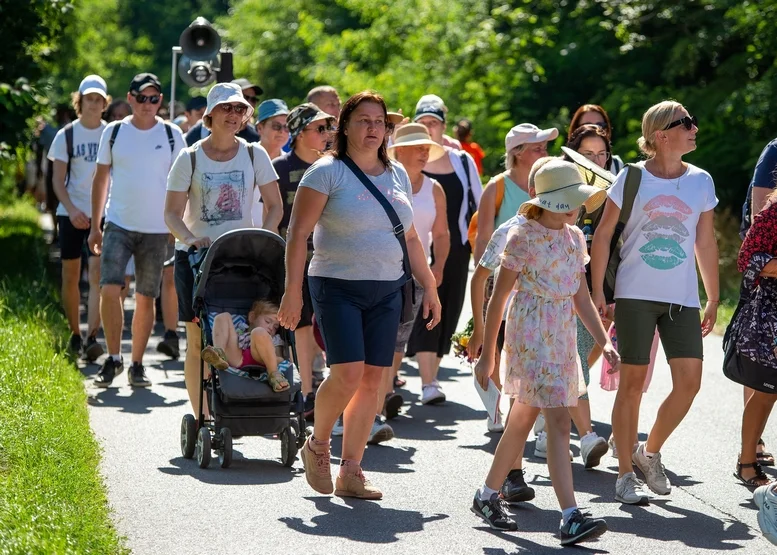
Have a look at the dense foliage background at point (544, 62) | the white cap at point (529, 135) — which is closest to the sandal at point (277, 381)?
the white cap at point (529, 135)

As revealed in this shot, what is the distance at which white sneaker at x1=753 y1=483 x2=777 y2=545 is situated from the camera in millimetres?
5578

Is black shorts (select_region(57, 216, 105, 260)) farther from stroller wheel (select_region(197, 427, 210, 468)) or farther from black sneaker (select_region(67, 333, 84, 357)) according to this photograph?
stroller wheel (select_region(197, 427, 210, 468))

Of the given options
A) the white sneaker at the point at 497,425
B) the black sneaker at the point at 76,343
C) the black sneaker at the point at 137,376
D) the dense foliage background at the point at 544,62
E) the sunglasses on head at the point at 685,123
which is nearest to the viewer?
the sunglasses on head at the point at 685,123

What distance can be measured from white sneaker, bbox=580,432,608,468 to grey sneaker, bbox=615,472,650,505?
65 cm

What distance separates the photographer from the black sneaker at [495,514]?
6.40 meters

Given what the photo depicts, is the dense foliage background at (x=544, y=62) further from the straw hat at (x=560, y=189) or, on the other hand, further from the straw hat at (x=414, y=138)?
the straw hat at (x=560, y=189)

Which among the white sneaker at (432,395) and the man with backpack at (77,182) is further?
the man with backpack at (77,182)

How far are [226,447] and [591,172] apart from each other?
247cm

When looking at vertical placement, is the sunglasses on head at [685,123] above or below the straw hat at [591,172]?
above

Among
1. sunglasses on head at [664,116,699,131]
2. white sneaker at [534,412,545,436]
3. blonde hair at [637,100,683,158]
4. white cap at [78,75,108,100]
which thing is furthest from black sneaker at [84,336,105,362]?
sunglasses on head at [664,116,699,131]

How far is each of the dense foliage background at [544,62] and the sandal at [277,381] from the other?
19.2 ft

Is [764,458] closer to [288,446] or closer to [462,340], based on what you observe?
[462,340]

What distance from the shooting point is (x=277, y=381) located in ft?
25.4

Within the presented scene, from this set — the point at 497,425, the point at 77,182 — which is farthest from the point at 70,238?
the point at 497,425
